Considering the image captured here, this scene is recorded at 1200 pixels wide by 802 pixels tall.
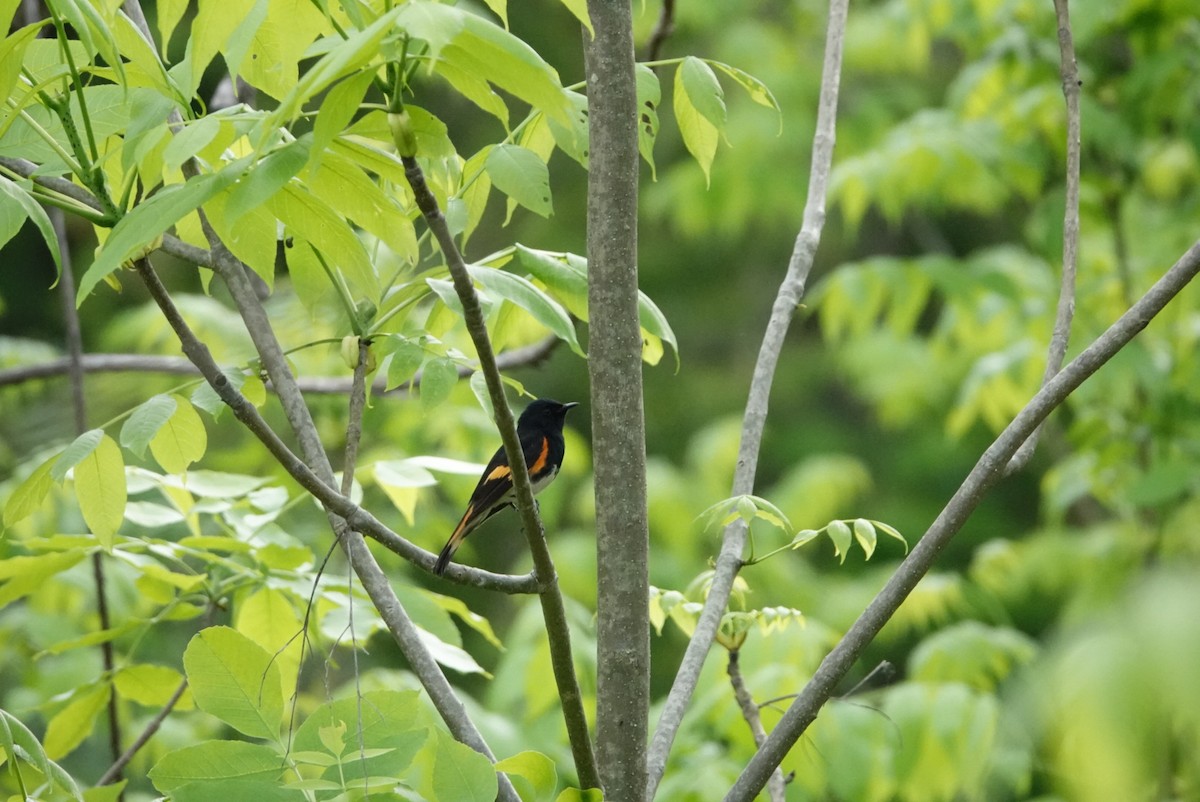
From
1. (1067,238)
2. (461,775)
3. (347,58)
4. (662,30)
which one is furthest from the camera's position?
(662,30)

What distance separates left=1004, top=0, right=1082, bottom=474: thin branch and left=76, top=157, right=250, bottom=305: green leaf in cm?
93

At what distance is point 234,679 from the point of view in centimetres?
113

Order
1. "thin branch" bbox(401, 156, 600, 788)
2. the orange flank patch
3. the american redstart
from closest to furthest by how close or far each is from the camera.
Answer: "thin branch" bbox(401, 156, 600, 788) < the american redstart < the orange flank patch

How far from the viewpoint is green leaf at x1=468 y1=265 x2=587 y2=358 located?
1110mm

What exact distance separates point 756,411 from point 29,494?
0.92 m

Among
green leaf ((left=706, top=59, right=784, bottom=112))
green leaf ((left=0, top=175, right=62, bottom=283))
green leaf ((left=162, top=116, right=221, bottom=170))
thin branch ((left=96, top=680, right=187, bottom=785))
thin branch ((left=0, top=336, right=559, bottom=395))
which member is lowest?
thin branch ((left=96, top=680, right=187, bottom=785))

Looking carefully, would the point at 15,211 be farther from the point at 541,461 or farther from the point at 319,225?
the point at 541,461

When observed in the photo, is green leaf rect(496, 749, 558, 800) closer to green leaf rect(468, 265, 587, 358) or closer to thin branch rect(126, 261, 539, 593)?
thin branch rect(126, 261, 539, 593)

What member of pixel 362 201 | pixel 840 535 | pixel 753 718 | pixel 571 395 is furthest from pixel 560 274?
pixel 571 395

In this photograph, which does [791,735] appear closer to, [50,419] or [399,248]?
[399,248]

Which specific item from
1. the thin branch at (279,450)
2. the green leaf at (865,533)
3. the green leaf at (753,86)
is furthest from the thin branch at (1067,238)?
the thin branch at (279,450)

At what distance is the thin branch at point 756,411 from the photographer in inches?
54.1

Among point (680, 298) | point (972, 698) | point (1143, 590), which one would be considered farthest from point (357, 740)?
point (680, 298)

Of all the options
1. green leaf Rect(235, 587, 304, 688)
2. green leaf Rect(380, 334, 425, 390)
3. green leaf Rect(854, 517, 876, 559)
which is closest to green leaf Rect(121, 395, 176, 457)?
green leaf Rect(380, 334, 425, 390)
